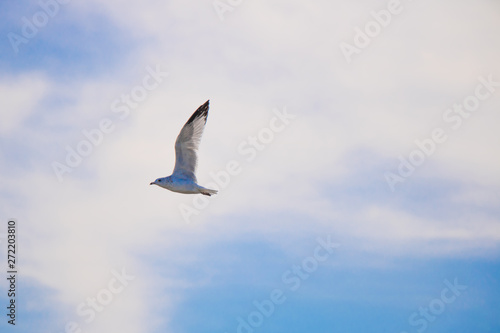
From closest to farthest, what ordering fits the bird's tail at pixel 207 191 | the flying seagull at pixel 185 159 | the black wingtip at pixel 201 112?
the bird's tail at pixel 207 191 → the flying seagull at pixel 185 159 → the black wingtip at pixel 201 112

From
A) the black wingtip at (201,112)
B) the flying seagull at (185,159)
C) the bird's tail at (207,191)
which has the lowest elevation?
the bird's tail at (207,191)

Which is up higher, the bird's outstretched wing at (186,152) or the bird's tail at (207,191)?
the bird's outstretched wing at (186,152)

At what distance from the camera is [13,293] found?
1139cm

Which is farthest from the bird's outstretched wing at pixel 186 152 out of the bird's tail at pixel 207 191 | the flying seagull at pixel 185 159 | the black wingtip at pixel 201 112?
the bird's tail at pixel 207 191

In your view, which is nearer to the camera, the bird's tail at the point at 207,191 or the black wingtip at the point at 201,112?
the bird's tail at the point at 207,191

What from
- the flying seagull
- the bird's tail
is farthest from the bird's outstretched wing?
the bird's tail

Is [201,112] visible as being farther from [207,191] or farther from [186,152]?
[207,191]

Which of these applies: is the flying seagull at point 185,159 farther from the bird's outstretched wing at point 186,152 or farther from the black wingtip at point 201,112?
the black wingtip at point 201,112

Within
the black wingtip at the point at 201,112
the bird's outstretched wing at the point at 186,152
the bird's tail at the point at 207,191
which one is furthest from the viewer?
the black wingtip at the point at 201,112

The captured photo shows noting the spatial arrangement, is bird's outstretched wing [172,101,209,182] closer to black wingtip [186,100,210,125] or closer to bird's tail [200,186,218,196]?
black wingtip [186,100,210,125]

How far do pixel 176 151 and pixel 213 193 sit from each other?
1.83m

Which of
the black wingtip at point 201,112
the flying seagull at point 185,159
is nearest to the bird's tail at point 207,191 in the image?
the flying seagull at point 185,159

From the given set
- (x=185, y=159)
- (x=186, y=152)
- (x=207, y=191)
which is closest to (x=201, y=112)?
(x=186, y=152)

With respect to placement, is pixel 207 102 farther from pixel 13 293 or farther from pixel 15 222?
pixel 13 293
